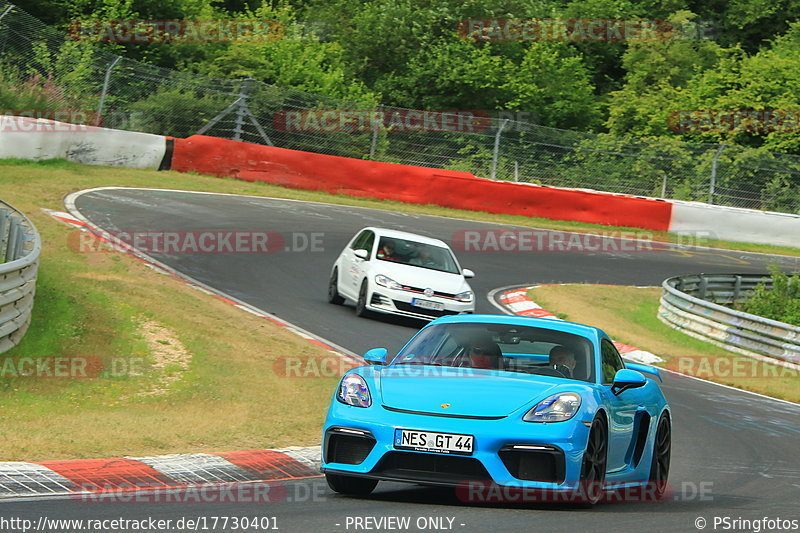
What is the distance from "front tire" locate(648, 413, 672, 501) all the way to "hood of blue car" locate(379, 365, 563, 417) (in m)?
1.46

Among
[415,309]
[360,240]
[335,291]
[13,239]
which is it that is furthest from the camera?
[360,240]

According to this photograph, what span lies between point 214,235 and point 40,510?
A: 1661 centimetres

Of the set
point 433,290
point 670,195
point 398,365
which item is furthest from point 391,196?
point 398,365

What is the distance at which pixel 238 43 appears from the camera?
39.9 metres

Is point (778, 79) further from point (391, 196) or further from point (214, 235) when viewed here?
point (214, 235)

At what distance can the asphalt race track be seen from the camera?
6.66 m

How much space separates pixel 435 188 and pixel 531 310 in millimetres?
11237

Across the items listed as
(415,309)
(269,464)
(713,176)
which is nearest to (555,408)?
(269,464)

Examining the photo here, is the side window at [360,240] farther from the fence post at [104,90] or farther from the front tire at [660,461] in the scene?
the fence post at [104,90]

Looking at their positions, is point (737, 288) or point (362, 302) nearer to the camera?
point (362, 302)

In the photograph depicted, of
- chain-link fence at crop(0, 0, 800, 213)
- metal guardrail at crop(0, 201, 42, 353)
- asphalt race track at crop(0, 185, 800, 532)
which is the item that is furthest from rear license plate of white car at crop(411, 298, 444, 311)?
chain-link fence at crop(0, 0, 800, 213)

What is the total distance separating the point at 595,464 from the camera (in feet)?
23.1

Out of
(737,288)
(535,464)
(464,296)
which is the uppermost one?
(535,464)

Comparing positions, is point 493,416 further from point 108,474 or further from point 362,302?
point 362,302
